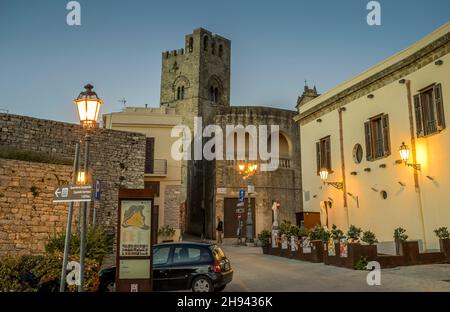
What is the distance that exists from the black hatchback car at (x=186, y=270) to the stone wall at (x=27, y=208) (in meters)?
6.93

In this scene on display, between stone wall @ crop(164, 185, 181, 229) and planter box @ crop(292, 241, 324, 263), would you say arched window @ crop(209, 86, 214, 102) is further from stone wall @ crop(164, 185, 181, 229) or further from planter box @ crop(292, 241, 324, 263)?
planter box @ crop(292, 241, 324, 263)

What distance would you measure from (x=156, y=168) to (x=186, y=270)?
18.2 meters

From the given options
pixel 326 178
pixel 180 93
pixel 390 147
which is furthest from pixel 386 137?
pixel 180 93

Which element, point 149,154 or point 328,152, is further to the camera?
point 149,154

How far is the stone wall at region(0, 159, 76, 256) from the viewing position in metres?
15.3

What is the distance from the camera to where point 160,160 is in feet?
91.0

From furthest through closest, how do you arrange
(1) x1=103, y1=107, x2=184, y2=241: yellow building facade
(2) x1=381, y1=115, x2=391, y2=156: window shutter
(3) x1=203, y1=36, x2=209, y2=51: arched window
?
1. (3) x1=203, y1=36, x2=209, y2=51: arched window
2. (1) x1=103, y1=107, x2=184, y2=241: yellow building facade
3. (2) x1=381, y1=115, x2=391, y2=156: window shutter

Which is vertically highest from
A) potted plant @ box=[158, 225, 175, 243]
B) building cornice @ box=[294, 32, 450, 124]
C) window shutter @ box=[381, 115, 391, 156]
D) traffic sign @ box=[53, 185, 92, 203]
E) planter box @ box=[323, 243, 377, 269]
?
building cornice @ box=[294, 32, 450, 124]

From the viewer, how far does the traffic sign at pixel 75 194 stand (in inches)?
283

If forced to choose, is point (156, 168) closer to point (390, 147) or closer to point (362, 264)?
point (390, 147)

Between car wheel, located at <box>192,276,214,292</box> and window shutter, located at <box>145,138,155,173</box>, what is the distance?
59.7 feet

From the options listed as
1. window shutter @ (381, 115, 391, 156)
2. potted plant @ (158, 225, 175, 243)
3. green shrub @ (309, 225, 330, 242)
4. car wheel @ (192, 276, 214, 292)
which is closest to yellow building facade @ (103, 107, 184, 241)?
potted plant @ (158, 225, 175, 243)

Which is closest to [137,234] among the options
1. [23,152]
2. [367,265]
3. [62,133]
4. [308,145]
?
[367,265]
